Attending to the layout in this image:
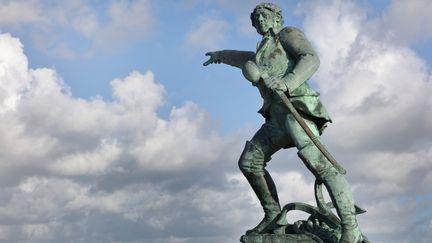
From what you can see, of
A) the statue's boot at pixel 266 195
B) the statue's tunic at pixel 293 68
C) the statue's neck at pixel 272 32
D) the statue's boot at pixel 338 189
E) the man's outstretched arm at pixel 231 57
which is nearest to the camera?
the statue's boot at pixel 338 189

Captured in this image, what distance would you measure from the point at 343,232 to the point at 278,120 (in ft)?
5.63

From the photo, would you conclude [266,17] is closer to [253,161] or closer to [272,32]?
[272,32]

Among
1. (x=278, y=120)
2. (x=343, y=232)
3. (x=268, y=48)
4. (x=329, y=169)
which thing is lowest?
(x=343, y=232)

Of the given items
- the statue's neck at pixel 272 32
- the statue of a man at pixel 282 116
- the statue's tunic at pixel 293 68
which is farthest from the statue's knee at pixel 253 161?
the statue's neck at pixel 272 32

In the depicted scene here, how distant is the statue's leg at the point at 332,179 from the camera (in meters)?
9.00

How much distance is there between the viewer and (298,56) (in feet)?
31.4

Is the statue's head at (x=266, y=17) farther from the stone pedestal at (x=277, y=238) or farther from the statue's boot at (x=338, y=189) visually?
the stone pedestal at (x=277, y=238)

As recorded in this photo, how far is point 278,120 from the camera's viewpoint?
9.73 m

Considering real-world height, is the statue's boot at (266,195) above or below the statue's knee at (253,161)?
below

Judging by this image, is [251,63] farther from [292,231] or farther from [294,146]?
[292,231]

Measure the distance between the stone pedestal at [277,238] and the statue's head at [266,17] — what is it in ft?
9.07

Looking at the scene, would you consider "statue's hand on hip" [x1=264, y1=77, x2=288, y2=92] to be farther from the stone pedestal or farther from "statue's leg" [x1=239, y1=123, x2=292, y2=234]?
the stone pedestal

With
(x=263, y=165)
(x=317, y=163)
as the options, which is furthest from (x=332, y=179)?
(x=263, y=165)

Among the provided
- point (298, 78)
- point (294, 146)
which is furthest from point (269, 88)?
point (294, 146)
